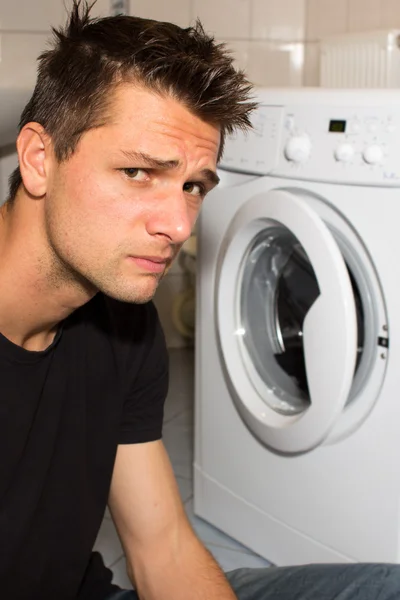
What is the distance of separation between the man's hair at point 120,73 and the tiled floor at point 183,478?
1.11 metres

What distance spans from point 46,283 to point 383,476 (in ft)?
2.70

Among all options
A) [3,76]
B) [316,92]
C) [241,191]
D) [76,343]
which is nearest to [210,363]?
[241,191]

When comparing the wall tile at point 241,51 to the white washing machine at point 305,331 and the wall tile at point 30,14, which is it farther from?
the white washing machine at point 305,331

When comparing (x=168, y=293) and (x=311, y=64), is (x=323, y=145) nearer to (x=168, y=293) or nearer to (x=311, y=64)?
(x=311, y=64)

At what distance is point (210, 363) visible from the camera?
6.17 feet

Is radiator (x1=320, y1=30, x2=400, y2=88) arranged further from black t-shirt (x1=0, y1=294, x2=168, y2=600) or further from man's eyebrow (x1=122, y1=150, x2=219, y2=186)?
man's eyebrow (x1=122, y1=150, x2=219, y2=186)

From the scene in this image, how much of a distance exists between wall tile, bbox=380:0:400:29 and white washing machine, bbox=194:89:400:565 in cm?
95

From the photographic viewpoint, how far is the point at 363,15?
2.55 meters

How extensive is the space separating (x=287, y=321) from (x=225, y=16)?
1431mm

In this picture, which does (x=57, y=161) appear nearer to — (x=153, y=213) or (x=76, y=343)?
(x=153, y=213)

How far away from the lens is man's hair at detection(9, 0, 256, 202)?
0.91 meters

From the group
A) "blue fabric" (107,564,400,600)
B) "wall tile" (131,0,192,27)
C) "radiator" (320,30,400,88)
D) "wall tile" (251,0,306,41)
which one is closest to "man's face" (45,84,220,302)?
"blue fabric" (107,564,400,600)

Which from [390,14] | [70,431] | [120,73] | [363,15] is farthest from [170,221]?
[363,15]

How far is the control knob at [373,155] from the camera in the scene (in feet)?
4.74
